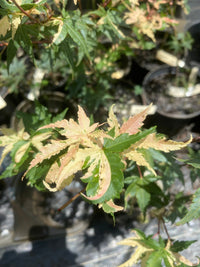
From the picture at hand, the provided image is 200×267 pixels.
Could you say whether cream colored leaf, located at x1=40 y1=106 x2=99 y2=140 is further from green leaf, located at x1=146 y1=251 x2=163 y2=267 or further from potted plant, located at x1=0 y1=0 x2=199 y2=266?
green leaf, located at x1=146 y1=251 x2=163 y2=267

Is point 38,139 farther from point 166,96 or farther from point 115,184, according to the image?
point 166,96

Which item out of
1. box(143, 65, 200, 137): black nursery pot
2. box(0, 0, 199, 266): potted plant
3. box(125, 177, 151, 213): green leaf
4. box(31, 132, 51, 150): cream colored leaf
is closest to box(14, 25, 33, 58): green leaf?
box(0, 0, 199, 266): potted plant

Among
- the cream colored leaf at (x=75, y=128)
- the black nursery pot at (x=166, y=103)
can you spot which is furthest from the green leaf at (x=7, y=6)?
the black nursery pot at (x=166, y=103)

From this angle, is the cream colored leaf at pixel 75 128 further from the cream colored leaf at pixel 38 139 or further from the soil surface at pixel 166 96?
the soil surface at pixel 166 96

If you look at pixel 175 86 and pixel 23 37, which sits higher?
pixel 23 37

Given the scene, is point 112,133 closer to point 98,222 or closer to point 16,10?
point 16,10

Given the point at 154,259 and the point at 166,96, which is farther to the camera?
the point at 166,96

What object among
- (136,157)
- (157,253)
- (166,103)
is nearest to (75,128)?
(136,157)

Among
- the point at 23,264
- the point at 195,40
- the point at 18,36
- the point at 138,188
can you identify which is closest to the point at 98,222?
the point at 23,264
